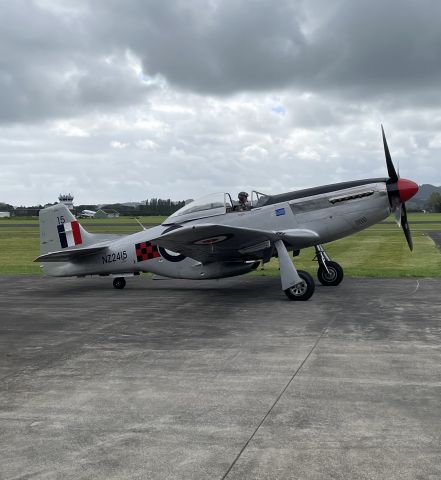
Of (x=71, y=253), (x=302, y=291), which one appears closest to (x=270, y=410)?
(x=302, y=291)

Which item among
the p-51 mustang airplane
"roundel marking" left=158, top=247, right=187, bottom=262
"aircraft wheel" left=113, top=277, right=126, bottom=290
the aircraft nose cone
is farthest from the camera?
"aircraft wheel" left=113, top=277, right=126, bottom=290

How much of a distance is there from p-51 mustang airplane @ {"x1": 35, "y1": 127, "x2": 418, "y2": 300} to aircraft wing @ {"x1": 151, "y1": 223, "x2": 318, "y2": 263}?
0.08 feet

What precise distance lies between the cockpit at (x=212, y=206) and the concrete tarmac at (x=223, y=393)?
349cm

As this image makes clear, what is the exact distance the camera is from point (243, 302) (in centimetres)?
1220

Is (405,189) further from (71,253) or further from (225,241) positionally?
(71,253)

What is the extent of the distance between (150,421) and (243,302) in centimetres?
758

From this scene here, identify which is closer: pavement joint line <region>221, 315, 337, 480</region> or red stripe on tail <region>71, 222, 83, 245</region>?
pavement joint line <region>221, 315, 337, 480</region>

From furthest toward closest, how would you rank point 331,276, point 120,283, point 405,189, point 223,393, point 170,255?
point 120,283 → point 331,276 → point 170,255 → point 405,189 → point 223,393

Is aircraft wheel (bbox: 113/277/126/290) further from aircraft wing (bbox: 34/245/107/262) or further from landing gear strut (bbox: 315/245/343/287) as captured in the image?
landing gear strut (bbox: 315/245/343/287)

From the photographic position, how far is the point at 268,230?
13586mm

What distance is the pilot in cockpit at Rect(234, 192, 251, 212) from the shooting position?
13898mm

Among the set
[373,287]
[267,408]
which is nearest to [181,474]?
[267,408]

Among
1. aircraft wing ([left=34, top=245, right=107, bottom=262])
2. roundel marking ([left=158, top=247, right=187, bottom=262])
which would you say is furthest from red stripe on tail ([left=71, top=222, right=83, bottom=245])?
roundel marking ([left=158, top=247, right=187, bottom=262])

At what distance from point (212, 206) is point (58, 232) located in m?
5.03
